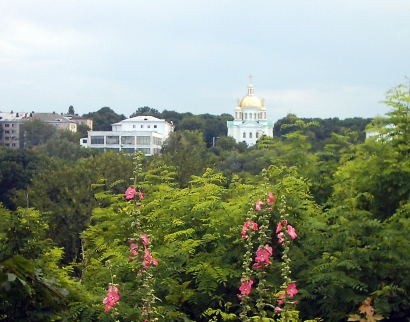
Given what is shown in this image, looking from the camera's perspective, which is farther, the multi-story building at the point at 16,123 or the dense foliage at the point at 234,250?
the multi-story building at the point at 16,123

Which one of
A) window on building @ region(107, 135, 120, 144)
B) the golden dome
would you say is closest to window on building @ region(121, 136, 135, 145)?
window on building @ region(107, 135, 120, 144)

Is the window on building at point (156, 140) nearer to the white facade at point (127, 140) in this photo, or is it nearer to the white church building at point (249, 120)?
the white facade at point (127, 140)

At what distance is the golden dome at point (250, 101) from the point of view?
140 metres

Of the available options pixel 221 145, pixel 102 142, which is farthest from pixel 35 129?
pixel 221 145

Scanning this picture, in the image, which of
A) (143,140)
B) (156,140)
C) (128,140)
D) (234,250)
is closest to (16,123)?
(128,140)

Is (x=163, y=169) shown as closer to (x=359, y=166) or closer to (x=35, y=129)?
(x=359, y=166)

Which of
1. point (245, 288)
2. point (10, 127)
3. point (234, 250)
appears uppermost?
point (10, 127)

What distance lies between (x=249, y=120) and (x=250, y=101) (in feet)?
11.9

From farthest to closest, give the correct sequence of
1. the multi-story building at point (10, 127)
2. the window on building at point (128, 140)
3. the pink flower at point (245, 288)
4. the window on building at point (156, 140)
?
1. the multi-story building at point (10, 127)
2. the window on building at point (156, 140)
3. the window on building at point (128, 140)
4. the pink flower at point (245, 288)

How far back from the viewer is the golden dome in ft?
459

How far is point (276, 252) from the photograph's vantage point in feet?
27.9

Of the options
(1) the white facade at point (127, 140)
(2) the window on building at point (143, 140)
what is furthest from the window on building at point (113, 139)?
(2) the window on building at point (143, 140)

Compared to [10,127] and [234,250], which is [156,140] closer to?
[10,127]

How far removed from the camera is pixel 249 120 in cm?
14112
